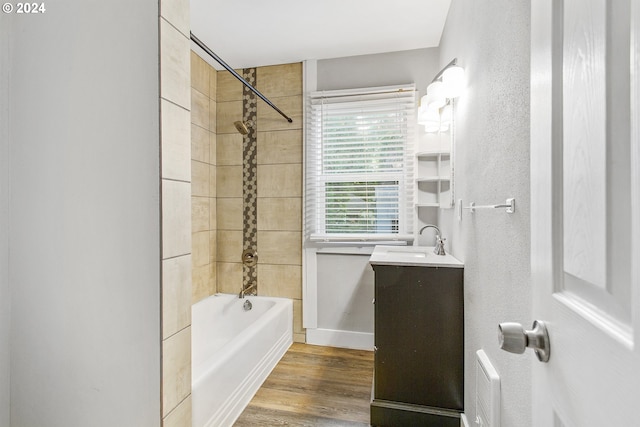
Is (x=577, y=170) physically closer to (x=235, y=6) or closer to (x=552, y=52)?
(x=552, y=52)

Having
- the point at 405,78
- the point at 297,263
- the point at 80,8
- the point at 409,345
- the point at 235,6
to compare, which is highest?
the point at 235,6

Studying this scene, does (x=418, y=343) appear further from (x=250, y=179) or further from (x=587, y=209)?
(x=250, y=179)

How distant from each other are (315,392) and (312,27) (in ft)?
8.49

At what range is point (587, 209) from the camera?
0.43 meters

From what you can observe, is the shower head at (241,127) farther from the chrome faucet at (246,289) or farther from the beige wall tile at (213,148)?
the chrome faucet at (246,289)

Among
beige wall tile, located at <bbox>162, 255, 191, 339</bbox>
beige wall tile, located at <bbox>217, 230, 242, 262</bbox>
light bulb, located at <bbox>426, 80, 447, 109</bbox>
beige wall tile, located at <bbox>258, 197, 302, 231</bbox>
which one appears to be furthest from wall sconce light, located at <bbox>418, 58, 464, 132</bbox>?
beige wall tile, located at <bbox>217, 230, 242, 262</bbox>

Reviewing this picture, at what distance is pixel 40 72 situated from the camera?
1.26 metres

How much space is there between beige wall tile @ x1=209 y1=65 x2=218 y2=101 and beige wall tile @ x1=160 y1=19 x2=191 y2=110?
1.76 m

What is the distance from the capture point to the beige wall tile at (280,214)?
283 cm

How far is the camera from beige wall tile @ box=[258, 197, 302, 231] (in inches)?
111

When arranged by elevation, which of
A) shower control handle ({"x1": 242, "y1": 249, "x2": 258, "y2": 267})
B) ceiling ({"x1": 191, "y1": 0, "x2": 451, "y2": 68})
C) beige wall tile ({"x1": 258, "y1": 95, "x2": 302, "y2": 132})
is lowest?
shower control handle ({"x1": 242, "y1": 249, "x2": 258, "y2": 267})

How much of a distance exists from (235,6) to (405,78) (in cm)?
143

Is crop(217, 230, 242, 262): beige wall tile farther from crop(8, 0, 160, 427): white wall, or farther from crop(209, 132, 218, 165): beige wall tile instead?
crop(8, 0, 160, 427): white wall

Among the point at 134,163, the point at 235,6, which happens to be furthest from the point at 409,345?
the point at 235,6
